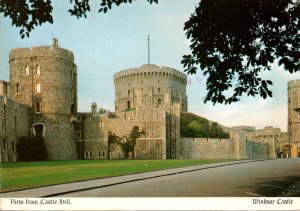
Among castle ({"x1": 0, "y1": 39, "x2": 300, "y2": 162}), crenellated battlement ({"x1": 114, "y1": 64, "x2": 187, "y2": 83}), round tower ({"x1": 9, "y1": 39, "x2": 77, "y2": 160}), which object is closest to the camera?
castle ({"x1": 0, "y1": 39, "x2": 300, "y2": 162})

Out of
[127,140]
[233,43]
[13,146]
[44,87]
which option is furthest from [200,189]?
[127,140]

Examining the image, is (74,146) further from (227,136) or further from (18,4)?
(18,4)

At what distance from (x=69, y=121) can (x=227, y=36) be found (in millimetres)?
26317

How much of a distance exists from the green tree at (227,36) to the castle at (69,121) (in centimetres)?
1744

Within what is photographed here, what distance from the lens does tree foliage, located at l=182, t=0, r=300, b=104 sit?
964 cm

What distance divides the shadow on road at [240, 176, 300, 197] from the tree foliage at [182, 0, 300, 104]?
7.03 ft

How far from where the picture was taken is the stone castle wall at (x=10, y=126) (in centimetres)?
2667

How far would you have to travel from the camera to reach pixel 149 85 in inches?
2084

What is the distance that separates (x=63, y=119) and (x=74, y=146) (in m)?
2.65

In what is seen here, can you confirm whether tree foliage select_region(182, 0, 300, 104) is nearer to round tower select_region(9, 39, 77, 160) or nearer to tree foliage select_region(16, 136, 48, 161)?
tree foliage select_region(16, 136, 48, 161)

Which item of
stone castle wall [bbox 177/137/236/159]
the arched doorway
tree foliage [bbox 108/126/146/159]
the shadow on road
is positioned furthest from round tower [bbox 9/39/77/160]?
the arched doorway

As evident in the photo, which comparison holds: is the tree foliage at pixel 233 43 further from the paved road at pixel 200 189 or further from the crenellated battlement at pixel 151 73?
the crenellated battlement at pixel 151 73

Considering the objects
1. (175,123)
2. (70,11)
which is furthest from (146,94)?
(70,11)

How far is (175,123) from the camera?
38.3 m
